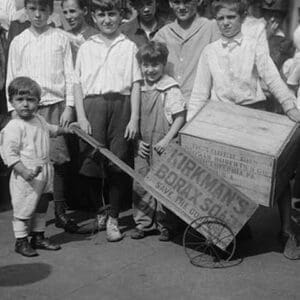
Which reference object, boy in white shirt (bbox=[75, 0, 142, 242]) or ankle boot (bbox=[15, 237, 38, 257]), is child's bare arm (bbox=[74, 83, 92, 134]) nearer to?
boy in white shirt (bbox=[75, 0, 142, 242])

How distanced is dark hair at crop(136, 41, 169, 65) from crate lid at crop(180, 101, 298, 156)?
53 cm

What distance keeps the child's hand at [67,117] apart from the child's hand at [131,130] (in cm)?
49

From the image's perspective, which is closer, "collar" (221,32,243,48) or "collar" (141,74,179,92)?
"collar" (221,32,243,48)

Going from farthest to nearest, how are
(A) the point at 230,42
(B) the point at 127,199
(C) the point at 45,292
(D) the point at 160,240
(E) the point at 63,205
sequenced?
1. (B) the point at 127,199
2. (E) the point at 63,205
3. (D) the point at 160,240
4. (A) the point at 230,42
5. (C) the point at 45,292

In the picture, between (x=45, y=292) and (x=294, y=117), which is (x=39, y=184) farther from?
(x=294, y=117)

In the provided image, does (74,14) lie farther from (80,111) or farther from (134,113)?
(134,113)

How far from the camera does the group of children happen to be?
4562 millimetres

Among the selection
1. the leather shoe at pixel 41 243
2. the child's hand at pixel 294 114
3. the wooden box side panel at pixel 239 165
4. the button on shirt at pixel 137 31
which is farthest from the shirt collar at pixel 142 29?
the leather shoe at pixel 41 243

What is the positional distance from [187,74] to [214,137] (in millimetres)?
871

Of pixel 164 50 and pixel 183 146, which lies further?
pixel 164 50

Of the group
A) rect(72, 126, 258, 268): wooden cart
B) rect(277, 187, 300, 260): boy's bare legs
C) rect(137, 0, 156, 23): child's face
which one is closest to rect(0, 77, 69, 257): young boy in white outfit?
rect(72, 126, 258, 268): wooden cart

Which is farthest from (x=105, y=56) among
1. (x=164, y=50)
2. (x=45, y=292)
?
(x=45, y=292)

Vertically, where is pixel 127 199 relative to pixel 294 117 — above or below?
below

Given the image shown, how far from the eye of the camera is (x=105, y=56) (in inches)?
191
